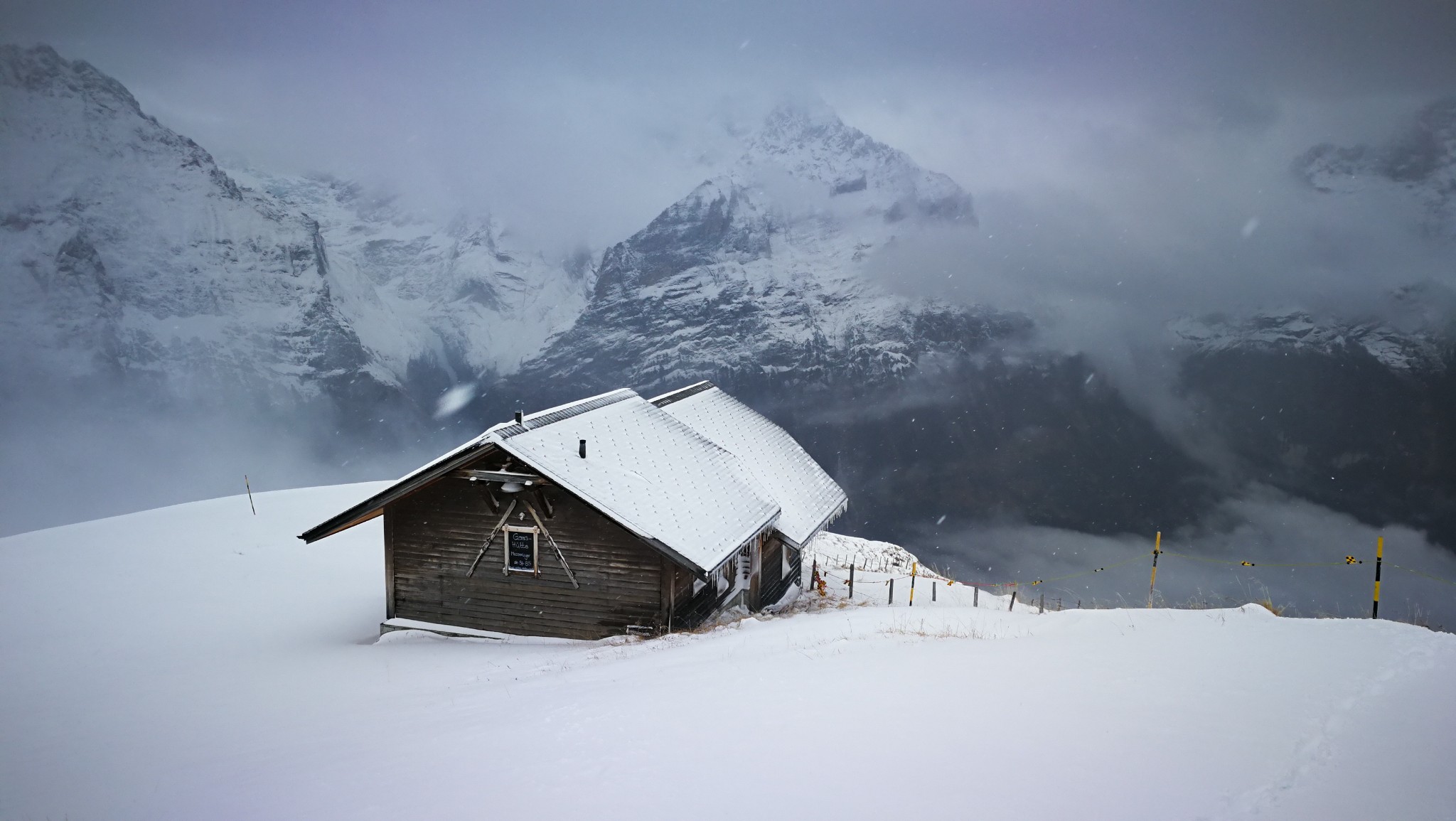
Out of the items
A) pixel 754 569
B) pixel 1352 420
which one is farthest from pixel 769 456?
pixel 1352 420

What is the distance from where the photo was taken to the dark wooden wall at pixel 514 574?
53.2 ft

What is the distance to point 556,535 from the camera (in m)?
16.5

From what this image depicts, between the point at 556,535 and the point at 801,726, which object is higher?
the point at 556,535

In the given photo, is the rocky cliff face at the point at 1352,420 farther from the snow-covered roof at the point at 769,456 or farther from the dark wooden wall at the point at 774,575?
the dark wooden wall at the point at 774,575

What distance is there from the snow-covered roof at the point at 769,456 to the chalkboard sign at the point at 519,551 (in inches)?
264

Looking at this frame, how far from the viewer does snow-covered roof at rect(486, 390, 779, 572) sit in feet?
51.7

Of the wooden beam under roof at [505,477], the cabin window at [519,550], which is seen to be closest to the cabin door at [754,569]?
the cabin window at [519,550]

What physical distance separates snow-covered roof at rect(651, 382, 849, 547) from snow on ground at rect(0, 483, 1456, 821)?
7.34m

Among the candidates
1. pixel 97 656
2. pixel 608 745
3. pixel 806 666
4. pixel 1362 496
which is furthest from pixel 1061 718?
pixel 1362 496

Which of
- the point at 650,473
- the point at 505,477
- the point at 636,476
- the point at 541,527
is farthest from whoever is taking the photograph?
the point at 650,473

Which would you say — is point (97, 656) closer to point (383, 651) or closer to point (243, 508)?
point (383, 651)

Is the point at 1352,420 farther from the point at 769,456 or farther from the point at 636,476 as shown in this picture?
the point at 636,476

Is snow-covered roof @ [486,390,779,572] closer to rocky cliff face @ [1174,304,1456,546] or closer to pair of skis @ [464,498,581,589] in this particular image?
pair of skis @ [464,498,581,589]

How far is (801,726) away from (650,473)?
1128 centimetres
